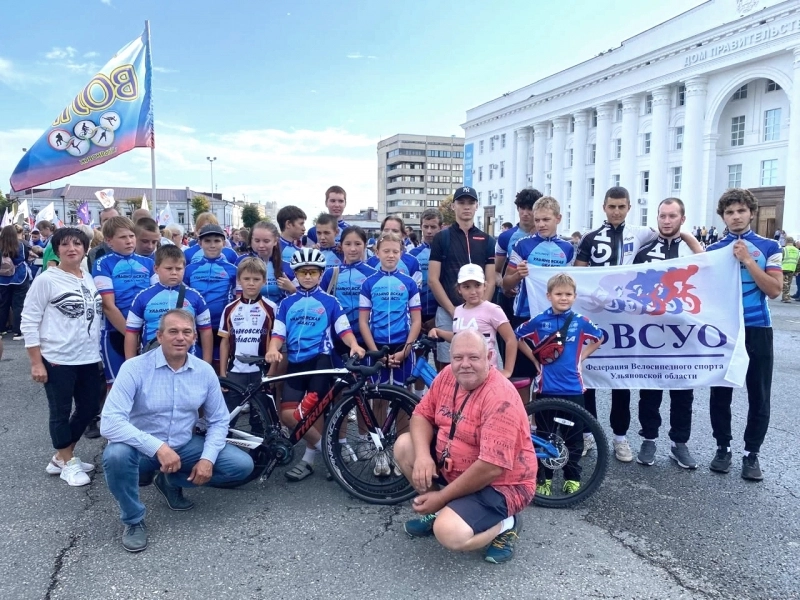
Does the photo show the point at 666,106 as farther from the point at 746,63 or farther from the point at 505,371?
the point at 505,371

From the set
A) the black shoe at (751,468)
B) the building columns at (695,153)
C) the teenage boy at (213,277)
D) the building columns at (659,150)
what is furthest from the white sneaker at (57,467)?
the building columns at (659,150)

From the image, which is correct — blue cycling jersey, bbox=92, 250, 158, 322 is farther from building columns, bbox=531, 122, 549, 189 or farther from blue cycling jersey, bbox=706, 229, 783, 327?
building columns, bbox=531, 122, 549, 189

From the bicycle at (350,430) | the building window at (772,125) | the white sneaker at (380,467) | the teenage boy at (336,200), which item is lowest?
the white sneaker at (380,467)

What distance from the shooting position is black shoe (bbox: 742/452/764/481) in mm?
4414

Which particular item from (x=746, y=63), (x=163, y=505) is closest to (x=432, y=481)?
(x=163, y=505)

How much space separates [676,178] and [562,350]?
46.7 m

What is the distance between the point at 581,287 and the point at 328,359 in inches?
90.0

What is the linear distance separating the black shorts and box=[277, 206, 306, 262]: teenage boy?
1906 millimetres

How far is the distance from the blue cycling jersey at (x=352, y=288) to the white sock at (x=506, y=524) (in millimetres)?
2375

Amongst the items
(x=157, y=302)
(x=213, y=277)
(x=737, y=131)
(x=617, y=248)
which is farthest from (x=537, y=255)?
(x=737, y=131)

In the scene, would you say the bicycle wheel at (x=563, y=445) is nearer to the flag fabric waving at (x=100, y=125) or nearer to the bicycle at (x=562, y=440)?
the bicycle at (x=562, y=440)

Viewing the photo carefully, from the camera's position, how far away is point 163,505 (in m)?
4.05

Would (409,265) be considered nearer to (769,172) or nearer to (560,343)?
(560,343)

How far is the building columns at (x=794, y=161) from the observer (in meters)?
34.6
